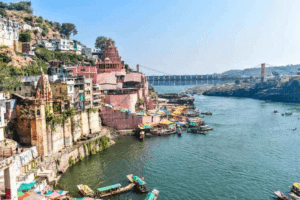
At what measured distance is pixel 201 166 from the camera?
84.1 ft

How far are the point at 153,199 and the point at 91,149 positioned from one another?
449 inches

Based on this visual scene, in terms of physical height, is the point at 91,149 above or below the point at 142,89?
below

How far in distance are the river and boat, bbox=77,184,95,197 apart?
1.98 ft

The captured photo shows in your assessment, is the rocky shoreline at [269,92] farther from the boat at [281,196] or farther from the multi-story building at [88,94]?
the boat at [281,196]

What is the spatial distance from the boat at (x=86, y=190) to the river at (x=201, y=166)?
60cm

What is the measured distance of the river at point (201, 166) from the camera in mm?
20844

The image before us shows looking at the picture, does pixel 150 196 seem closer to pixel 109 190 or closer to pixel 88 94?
pixel 109 190

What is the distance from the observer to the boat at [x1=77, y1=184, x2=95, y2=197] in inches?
741

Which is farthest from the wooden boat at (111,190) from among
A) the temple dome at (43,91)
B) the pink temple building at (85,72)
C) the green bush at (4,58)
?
the green bush at (4,58)

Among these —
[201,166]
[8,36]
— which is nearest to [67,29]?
[8,36]

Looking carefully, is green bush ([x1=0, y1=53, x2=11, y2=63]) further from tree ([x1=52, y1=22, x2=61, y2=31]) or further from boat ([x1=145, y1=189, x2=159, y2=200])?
tree ([x1=52, y1=22, x2=61, y2=31])

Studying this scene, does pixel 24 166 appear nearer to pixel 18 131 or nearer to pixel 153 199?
pixel 18 131

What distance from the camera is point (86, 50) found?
7319cm

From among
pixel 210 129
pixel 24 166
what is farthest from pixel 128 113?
pixel 24 166
